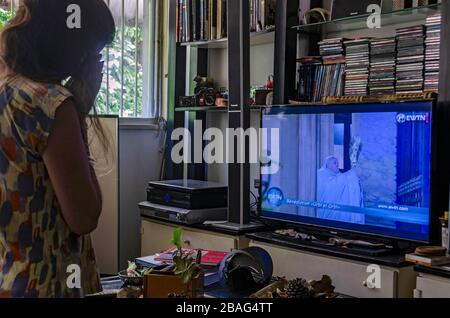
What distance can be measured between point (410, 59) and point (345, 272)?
916mm

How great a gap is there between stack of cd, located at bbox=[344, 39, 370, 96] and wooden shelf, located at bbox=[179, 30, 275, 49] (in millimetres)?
558

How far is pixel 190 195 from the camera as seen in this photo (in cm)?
312

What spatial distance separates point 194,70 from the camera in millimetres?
3814

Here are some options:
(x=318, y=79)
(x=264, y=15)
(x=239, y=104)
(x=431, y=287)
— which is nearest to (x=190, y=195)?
(x=239, y=104)

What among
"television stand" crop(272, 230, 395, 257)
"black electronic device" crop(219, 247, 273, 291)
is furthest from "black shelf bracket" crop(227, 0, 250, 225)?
"black electronic device" crop(219, 247, 273, 291)

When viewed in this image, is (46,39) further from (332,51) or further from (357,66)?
(332,51)

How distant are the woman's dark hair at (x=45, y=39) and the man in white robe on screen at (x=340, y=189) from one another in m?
1.54

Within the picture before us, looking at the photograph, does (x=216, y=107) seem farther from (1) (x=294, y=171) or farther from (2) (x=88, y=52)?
(2) (x=88, y=52)

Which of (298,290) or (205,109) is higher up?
(205,109)

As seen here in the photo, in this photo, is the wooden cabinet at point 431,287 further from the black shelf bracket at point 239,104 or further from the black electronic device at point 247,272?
the black shelf bracket at point 239,104

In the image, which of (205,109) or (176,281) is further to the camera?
(205,109)

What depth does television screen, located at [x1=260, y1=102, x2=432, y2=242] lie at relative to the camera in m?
2.24

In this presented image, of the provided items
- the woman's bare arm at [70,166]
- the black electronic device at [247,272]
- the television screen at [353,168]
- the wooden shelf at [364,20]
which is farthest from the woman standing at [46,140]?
the wooden shelf at [364,20]
